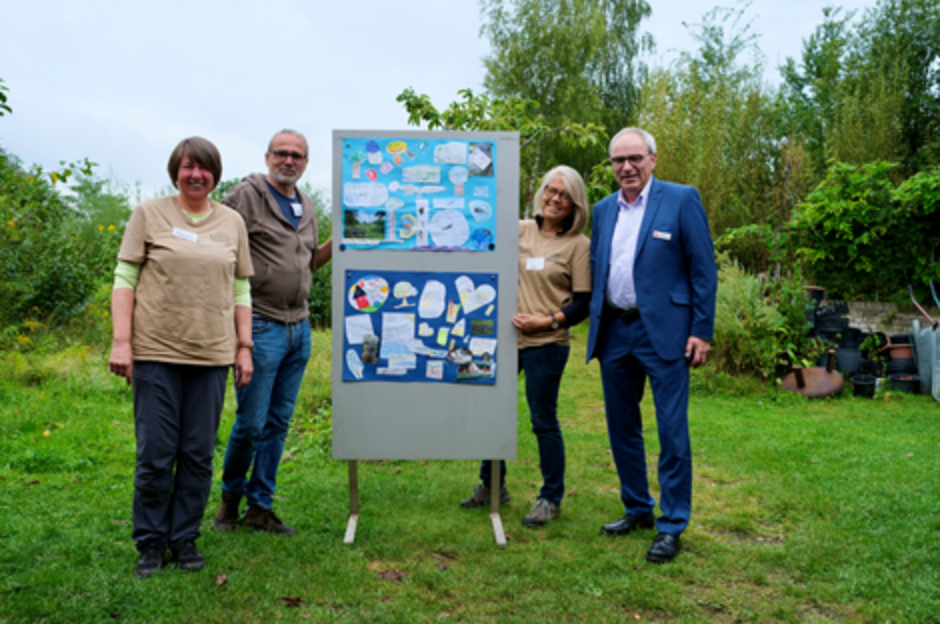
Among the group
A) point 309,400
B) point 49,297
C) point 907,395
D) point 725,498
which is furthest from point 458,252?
point 49,297

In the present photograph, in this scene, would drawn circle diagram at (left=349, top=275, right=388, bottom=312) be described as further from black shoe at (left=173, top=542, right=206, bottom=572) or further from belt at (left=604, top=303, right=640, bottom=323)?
black shoe at (left=173, top=542, right=206, bottom=572)

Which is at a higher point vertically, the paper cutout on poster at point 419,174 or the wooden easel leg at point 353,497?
the paper cutout on poster at point 419,174

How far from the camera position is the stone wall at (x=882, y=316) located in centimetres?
1044

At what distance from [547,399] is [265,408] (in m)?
1.50

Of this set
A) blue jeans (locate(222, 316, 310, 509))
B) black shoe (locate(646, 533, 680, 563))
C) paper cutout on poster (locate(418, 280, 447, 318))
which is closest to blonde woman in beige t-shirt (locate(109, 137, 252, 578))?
blue jeans (locate(222, 316, 310, 509))

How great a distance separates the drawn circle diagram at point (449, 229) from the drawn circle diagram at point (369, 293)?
0.35 metres

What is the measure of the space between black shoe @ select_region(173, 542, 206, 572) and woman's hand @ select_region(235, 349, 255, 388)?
76cm

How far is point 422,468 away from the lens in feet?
16.9

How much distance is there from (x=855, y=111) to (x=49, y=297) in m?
18.5

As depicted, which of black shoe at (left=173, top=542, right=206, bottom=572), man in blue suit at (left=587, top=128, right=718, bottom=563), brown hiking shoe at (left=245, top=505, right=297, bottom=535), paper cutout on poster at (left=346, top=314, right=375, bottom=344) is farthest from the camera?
brown hiking shoe at (left=245, top=505, right=297, bottom=535)

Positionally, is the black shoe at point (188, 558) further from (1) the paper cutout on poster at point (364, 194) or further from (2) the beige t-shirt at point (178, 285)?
(1) the paper cutout on poster at point (364, 194)

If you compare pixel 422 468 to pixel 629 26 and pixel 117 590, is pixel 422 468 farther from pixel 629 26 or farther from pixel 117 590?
pixel 629 26

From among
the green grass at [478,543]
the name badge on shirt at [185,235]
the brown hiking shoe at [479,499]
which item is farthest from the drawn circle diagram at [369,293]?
the brown hiking shoe at [479,499]

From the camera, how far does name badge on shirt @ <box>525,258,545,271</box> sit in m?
3.77
